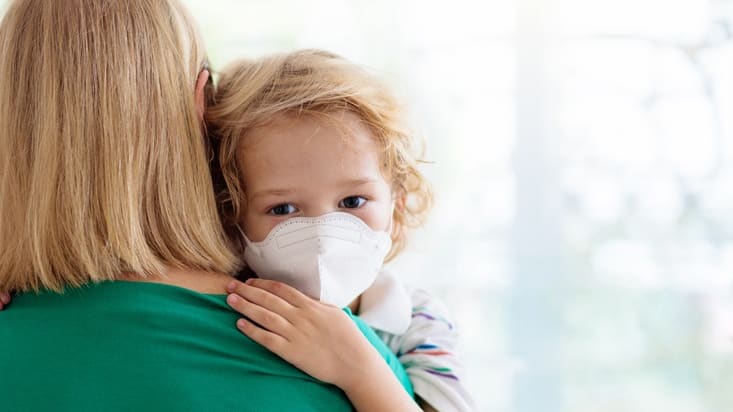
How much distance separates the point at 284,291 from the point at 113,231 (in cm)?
24

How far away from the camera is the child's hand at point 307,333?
1.10 metres

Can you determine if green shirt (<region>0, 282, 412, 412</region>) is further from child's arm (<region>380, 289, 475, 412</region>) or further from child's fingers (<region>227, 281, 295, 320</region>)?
child's arm (<region>380, 289, 475, 412</region>)

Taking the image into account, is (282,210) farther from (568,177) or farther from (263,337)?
(568,177)

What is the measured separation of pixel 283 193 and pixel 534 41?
1203 mm

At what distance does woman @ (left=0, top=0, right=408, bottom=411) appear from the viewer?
1.05m

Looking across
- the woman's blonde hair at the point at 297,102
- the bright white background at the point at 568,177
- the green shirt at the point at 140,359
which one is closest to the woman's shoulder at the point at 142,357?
the green shirt at the point at 140,359

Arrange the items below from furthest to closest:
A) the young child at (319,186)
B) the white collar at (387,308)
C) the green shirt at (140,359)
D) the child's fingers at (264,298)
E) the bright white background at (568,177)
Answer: the bright white background at (568,177), the white collar at (387,308), the young child at (319,186), the child's fingers at (264,298), the green shirt at (140,359)

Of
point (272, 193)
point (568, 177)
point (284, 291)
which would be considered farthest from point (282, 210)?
point (568, 177)

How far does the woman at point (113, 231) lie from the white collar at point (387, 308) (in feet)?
0.95

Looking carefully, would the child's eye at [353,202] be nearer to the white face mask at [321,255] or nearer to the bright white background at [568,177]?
the white face mask at [321,255]

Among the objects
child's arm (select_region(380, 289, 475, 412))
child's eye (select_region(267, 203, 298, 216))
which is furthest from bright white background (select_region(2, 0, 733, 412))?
child's eye (select_region(267, 203, 298, 216))

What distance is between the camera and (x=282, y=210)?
131cm

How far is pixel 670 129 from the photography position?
224 cm

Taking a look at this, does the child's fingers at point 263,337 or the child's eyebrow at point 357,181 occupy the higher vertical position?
the child's eyebrow at point 357,181
